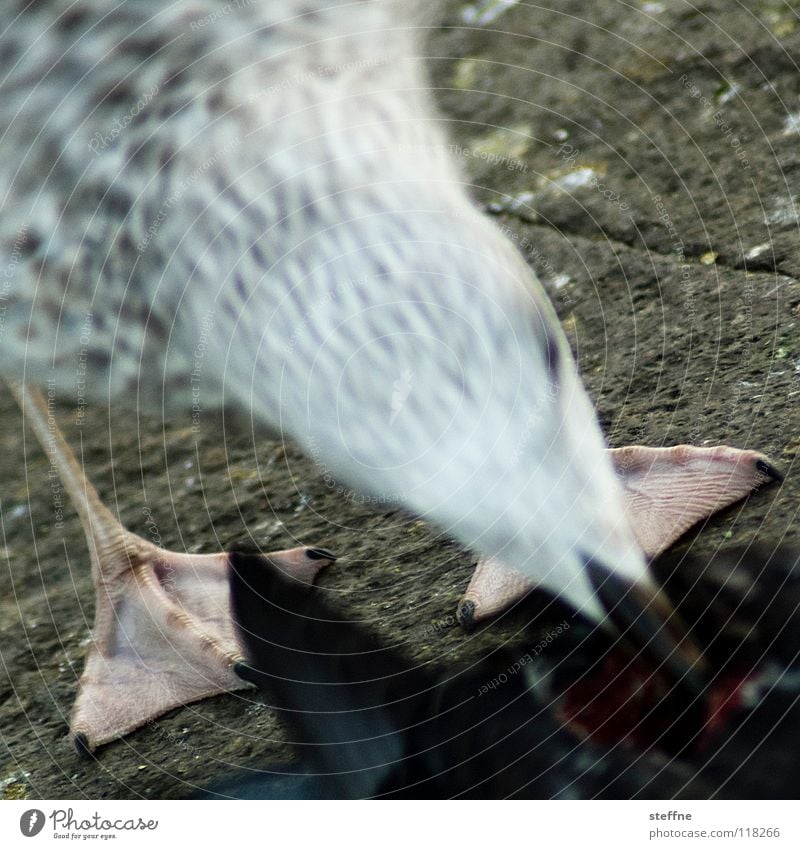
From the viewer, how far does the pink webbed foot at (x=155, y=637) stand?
2.26ft

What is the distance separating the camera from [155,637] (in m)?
0.74

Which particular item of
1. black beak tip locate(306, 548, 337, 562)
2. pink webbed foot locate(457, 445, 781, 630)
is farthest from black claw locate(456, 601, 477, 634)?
black beak tip locate(306, 548, 337, 562)

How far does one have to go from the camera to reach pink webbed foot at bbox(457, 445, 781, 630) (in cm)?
66

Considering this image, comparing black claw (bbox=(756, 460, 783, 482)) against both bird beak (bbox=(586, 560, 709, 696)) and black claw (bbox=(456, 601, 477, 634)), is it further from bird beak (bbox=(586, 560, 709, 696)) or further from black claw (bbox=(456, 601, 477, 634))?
black claw (bbox=(456, 601, 477, 634))

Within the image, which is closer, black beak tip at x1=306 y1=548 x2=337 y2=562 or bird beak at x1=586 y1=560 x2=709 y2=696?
bird beak at x1=586 y1=560 x2=709 y2=696

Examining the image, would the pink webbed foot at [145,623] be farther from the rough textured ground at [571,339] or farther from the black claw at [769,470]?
the black claw at [769,470]

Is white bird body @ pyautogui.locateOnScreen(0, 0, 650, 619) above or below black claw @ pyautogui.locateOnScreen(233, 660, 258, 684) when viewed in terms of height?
above

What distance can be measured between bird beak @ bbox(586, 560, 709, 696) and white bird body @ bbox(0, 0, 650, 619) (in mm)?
30

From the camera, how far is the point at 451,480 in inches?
28.5

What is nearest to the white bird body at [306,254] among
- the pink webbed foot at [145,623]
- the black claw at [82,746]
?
the pink webbed foot at [145,623]

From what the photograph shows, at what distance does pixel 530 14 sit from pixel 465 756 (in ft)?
2.62

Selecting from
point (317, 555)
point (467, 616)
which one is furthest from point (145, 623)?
point (467, 616)

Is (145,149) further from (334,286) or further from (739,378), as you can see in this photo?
(739,378)

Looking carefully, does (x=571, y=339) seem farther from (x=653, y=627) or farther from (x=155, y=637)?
(x=155, y=637)
